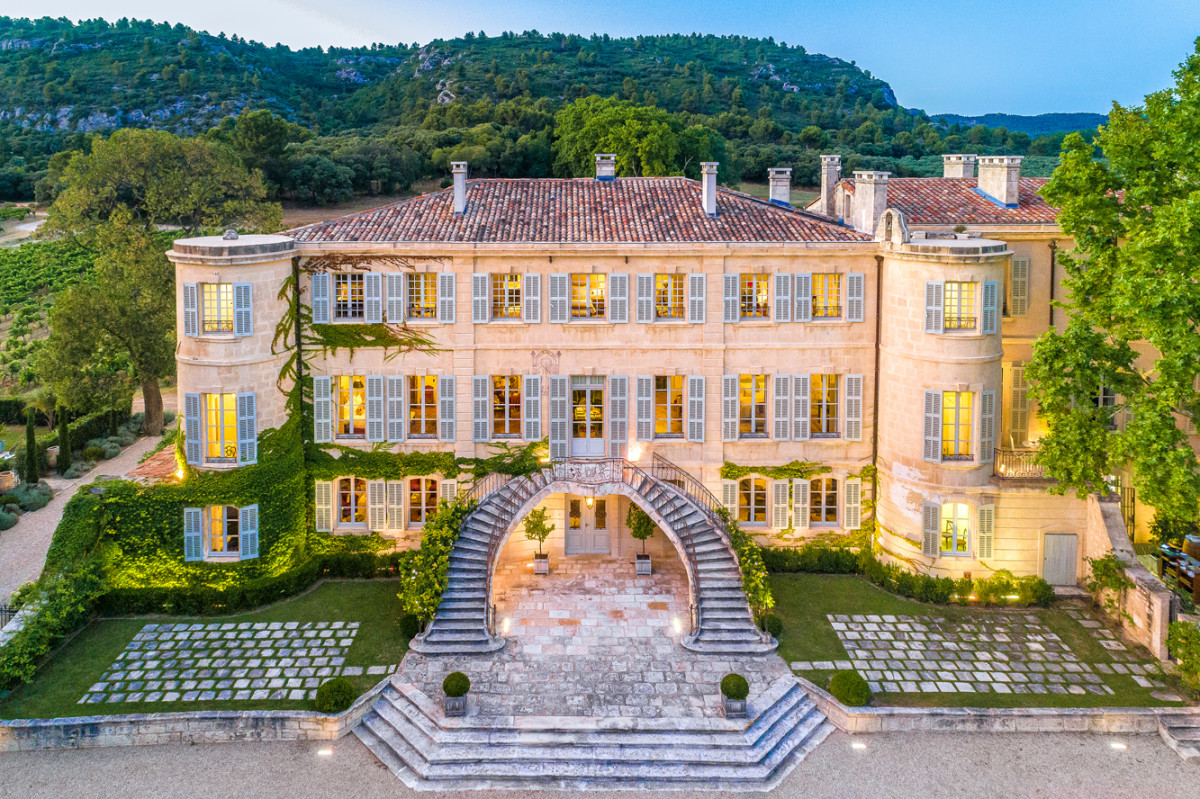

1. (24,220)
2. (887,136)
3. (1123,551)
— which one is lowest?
(1123,551)

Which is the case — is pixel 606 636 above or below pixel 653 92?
below

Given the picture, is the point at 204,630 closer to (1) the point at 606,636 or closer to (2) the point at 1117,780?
(1) the point at 606,636

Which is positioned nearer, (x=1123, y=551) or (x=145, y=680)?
(x=145, y=680)

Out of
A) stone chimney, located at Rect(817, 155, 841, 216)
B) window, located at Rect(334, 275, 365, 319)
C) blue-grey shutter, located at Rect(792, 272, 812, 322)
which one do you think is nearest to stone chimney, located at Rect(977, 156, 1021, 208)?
stone chimney, located at Rect(817, 155, 841, 216)

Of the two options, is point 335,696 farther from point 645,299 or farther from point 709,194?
point 709,194

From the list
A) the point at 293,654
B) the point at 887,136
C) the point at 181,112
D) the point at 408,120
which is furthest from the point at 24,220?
the point at 887,136

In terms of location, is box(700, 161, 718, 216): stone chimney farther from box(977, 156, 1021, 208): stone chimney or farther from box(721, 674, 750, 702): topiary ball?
box(721, 674, 750, 702): topiary ball

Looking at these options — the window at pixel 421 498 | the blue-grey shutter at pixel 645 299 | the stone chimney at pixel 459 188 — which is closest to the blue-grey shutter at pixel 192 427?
the window at pixel 421 498
